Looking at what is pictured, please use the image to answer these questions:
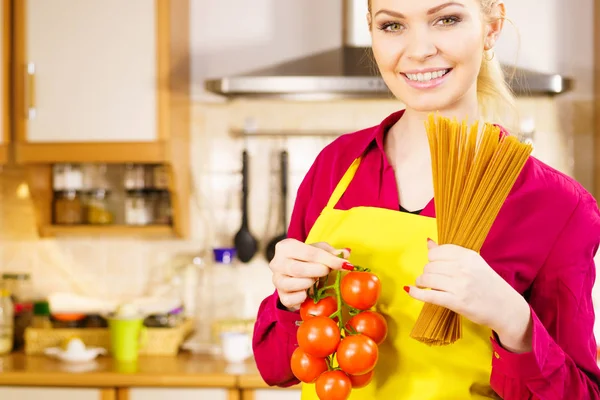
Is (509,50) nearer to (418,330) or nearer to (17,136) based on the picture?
(17,136)

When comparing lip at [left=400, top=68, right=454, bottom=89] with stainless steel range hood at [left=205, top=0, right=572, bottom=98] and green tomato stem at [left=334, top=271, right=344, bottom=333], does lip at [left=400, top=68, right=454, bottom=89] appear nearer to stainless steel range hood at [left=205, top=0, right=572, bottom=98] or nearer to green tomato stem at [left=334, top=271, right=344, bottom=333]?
green tomato stem at [left=334, top=271, right=344, bottom=333]

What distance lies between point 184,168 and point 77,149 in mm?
370

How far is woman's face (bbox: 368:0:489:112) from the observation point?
3.22 feet

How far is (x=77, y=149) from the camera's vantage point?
2549mm

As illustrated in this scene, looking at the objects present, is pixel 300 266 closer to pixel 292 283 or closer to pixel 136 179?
pixel 292 283

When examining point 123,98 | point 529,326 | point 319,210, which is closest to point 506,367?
point 529,326

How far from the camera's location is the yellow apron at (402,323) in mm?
1048

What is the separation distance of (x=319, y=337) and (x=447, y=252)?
0.20m

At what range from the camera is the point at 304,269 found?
3.21 feet

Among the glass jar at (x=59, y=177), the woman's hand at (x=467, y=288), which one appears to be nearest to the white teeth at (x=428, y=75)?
the woman's hand at (x=467, y=288)

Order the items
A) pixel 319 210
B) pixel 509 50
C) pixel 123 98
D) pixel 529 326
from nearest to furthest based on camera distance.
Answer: pixel 529 326, pixel 319 210, pixel 123 98, pixel 509 50

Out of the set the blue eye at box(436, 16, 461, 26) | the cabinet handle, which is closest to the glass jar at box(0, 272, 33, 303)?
the cabinet handle

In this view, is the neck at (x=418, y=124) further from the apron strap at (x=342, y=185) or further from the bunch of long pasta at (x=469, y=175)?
the bunch of long pasta at (x=469, y=175)

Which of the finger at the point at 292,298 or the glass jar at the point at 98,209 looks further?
the glass jar at the point at 98,209
